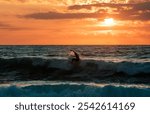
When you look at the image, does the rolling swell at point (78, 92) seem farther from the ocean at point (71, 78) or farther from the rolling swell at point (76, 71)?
the rolling swell at point (76, 71)

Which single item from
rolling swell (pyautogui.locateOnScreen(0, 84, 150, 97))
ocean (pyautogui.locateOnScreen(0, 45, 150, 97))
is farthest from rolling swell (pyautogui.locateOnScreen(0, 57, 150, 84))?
rolling swell (pyautogui.locateOnScreen(0, 84, 150, 97))

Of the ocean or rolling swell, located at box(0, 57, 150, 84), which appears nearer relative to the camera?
the ocean

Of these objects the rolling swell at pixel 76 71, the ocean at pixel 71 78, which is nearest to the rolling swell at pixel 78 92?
the ocean at pixel 71 78

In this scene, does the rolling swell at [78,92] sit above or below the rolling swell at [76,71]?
above

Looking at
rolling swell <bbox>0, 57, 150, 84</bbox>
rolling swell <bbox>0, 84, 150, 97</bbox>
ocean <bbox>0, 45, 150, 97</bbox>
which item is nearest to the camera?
rolling swell <bbox>0, 84, 150, 97</bbox>

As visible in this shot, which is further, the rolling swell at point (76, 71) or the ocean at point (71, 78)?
the rolling swell at point (76, 71)

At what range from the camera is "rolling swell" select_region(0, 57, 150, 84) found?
20.0 metres

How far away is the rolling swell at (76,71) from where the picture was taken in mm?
20047

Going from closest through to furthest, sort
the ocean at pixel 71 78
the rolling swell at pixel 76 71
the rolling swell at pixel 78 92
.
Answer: the rolling swell at pixel 78 92
the ocean at pixel 71 78
the rolling swell at pixel 76 71

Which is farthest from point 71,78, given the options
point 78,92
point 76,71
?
point 78,92

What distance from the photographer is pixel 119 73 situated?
2131cm

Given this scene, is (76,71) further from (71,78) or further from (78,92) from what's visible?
(78,92)

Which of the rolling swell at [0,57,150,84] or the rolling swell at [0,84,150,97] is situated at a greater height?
the rolling swell at [0,84,150,97]

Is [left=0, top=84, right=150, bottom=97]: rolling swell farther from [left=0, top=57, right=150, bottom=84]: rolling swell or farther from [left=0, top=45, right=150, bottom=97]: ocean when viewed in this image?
[left=0, top=57, right=150, bottom=84]: rolling swell
